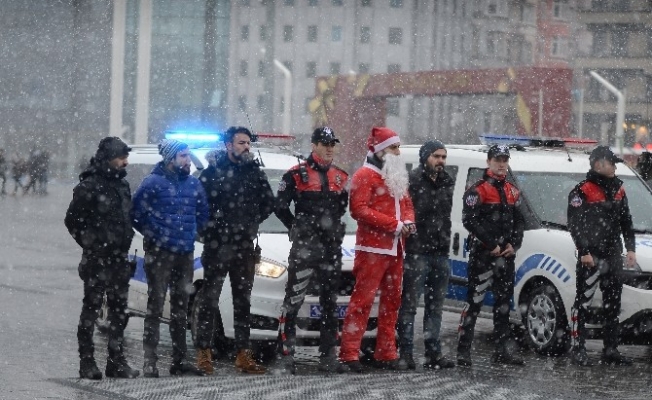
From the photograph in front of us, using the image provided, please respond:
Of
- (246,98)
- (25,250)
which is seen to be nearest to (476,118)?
(246,98)

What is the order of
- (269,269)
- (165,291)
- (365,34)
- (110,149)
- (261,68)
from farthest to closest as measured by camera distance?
(365,34)
(261,68)
(269,269)
(165,291)
(110,149)

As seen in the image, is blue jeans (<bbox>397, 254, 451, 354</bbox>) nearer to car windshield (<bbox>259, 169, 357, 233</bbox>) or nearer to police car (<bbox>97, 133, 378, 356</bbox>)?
police car (<bbox>97, 133, 378, 356</bbox>)

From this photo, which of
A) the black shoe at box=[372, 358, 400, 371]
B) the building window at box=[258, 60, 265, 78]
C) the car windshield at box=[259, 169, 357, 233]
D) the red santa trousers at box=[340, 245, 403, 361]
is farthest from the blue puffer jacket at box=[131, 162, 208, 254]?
the building window at box=[258, 60, 265, 78]

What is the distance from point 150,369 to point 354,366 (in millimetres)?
1569

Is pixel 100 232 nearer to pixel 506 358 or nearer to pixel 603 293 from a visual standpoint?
pixel 506 358

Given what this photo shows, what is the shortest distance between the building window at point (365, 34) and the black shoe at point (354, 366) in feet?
381

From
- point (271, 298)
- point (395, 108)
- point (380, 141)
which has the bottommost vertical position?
point (271, 298)

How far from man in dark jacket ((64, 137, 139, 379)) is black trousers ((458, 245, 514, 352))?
118 inches

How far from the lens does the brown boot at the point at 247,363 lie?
1012cm

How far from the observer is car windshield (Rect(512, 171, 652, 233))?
12.3 m

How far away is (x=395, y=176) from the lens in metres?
10.3

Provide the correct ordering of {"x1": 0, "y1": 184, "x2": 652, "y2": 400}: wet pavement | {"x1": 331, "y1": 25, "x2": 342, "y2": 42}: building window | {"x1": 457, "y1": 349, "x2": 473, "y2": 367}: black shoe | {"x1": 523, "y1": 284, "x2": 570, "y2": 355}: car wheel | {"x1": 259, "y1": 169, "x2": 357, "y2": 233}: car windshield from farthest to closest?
1. {"x1": 331, "y1": 25, "x2": 342, "y2": 42}: building window
2. {"x1": 523, "y1": 284, "x2": 570, "y2": 355}: car wheel
3. {"x1": 259, "y1": 169, "x2": 357, "y2": 233}: car windshield
4. {"x1": 457, "y1": 349, "x2": 473, "y2": 367}: black shoe
5. {"x1": 0, "y1": 184, "x2": 652, "y2": 400}: wet pavement

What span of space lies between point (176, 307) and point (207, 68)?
98384 mm

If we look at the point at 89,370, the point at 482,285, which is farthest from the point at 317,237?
the point at 89,370
